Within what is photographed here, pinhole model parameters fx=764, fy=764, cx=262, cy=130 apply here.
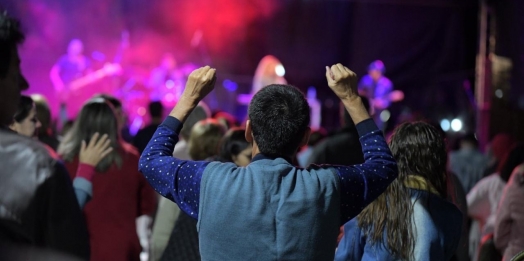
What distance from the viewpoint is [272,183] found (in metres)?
2.64

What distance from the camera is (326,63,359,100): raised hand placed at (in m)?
2.83

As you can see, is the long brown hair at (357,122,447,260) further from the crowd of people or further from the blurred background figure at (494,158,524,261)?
the blurred background figure at (494,158,524,261)

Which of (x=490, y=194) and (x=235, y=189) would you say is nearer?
(x=235, y=189)

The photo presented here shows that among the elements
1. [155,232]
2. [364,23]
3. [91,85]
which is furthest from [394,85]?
[155,232]

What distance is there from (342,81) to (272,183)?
0.49 meters

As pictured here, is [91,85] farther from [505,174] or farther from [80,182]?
[80,182]

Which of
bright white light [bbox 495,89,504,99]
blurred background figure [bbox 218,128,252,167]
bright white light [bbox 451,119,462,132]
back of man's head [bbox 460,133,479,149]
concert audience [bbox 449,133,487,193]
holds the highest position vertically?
bright white light [bbox 495,89,504,99]

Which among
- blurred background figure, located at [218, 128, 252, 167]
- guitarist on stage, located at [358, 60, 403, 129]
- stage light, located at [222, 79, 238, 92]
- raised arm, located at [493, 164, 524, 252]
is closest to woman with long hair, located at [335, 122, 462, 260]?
blurred background figure, located at [218, 128, 252, 167]

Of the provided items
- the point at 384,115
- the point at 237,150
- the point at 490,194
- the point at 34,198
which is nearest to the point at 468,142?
the point at 490,194

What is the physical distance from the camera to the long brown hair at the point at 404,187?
3.48 metres

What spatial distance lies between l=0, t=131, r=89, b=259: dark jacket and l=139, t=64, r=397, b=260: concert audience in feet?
2.26

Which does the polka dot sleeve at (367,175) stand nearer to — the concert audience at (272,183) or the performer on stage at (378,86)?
the concert audience at (272,183)

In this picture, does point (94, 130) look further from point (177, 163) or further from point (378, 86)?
point (378, 86)

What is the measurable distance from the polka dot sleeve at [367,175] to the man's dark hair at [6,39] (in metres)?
1.20
